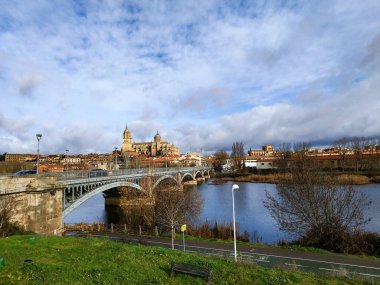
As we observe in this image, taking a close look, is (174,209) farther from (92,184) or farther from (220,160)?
(220,160)

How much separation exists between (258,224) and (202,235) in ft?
26.6

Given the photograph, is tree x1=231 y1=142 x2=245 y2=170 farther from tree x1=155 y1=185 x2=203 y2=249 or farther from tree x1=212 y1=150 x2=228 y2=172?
tree x1=155 y1=185 x2=203 y2=249

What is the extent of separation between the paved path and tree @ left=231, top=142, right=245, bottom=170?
91.1 metres

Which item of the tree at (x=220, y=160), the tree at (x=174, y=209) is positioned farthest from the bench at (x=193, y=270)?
the tree at (x=220, y=160)

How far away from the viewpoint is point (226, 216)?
35.0 meters

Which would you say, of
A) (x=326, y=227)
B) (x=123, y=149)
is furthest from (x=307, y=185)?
(x=123, y=149)

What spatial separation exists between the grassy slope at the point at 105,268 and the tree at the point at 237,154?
100577mm

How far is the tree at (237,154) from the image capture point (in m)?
111

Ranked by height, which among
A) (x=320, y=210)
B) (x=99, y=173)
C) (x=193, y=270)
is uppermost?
(x=99, y=173)

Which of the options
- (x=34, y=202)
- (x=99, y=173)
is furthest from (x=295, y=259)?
(x=99, y=173)

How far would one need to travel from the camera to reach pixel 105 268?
9086mm

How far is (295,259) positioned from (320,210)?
6322 millimetres

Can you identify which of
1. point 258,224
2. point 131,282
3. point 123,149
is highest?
point 123,149

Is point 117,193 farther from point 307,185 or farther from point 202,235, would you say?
point 307,185
